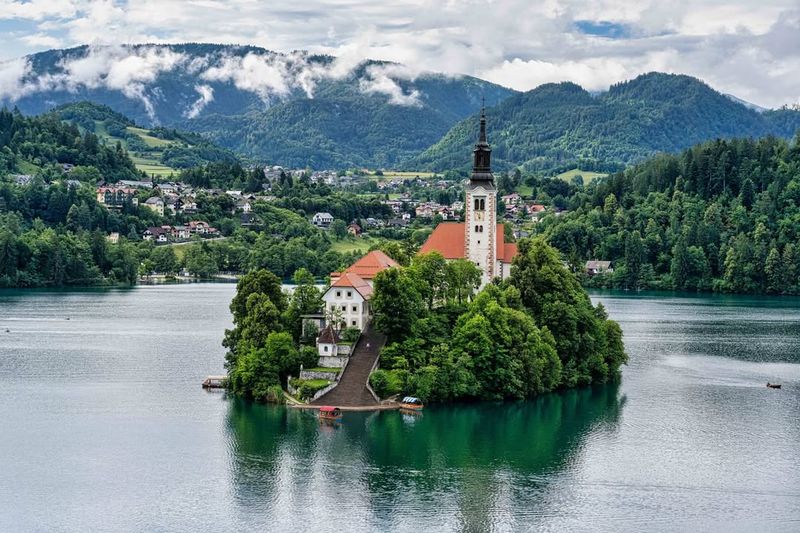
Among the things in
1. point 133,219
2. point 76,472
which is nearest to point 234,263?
point 133,219

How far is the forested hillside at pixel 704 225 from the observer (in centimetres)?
15000

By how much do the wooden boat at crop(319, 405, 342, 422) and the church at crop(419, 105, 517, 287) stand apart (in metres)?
21.1

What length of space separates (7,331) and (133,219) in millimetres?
89891

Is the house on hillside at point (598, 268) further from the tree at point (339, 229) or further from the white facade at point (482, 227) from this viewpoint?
the white facade at point (482, 227)

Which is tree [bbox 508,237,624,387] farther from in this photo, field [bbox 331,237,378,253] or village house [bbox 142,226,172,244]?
village house [bbox 142,226,172,244]

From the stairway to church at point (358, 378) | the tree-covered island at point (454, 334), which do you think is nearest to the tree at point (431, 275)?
the tree-covered island at point (454, 334)

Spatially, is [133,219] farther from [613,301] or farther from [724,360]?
[724,360]

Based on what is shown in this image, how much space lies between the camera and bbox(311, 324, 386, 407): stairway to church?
63594 millimetres

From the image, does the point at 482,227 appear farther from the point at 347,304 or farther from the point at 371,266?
the point at 347,304

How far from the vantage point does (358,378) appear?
65.4 meters

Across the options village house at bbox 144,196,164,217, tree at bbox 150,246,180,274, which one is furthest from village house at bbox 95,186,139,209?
tree at bbox 150,246,180,274

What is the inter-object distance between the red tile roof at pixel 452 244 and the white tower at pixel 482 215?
0.81 metres

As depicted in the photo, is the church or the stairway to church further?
the church

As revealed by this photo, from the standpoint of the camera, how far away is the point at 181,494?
157 ft
